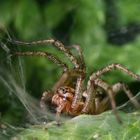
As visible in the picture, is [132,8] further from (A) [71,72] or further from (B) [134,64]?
(A) [71,72]

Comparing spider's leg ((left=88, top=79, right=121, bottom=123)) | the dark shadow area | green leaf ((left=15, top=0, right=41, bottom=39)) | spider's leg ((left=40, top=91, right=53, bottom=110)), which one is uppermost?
green leaf ((left=15, top=0, right=41, bottom=39))

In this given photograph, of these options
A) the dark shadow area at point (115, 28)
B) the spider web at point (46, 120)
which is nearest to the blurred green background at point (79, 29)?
the dark shadow area at point (115, 28)

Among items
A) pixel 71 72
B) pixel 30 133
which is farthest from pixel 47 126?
pixel 71 72

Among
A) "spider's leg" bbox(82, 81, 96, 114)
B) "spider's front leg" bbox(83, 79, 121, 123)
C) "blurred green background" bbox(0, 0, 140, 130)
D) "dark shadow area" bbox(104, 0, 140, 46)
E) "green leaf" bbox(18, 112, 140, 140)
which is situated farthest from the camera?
"dark shadow area" bbox(104, 0, 140, 46)

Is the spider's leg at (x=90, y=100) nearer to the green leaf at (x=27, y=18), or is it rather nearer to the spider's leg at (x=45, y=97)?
the spider's leg at (x=45, y=97)

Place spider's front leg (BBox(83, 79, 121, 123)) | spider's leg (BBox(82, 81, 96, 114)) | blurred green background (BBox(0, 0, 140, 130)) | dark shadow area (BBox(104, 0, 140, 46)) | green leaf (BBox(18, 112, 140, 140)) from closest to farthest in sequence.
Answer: green leaf (BBox(18, 112, 140, 140))
spider's front leg (BBox(83, 79, 121, 123))
spider's leg (BBox(82, 81, 96, 114))
blurred green background (BBox(0, 0, 140, 130))
dark shadow area (BBox(104, 0, 140, 46))

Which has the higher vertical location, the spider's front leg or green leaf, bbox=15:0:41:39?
green leaf, bbox=15:0:41:39

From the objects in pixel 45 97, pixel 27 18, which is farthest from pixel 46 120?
pixel 27 18

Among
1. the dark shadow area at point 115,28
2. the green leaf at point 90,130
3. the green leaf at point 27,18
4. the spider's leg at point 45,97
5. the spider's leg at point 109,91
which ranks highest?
the green leaf at point 27,18

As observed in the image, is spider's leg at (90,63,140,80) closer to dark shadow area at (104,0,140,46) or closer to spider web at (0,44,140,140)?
spider web at (0,44,140,140)

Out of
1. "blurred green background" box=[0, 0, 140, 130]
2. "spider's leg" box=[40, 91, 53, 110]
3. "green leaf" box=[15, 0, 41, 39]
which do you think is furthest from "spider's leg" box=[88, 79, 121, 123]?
"green leaf" box=[15, 0, 41, 39]
